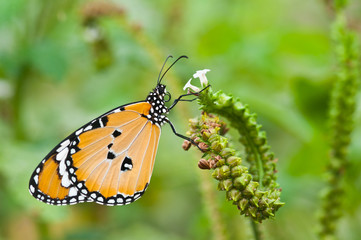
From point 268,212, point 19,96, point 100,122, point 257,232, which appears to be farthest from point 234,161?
point 19,96

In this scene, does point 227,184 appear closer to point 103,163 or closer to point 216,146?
point 216,146

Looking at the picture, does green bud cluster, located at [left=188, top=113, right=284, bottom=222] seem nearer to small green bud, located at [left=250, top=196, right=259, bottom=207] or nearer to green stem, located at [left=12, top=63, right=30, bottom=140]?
small green bud, located at [left=250, top=196, right=259, bottom=207]

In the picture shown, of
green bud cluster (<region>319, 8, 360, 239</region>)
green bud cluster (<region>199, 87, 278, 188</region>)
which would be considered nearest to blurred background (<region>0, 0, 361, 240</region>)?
green bud cluster (<region>319, 8, 360, 239</region>)

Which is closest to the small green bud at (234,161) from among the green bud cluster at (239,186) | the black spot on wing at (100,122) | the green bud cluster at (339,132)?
the green bud cluster at (239,186)

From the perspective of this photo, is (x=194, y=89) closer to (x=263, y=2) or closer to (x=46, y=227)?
Result: (x=46, y=227)

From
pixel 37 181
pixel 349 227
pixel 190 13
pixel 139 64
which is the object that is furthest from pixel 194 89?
pixel 190 13
